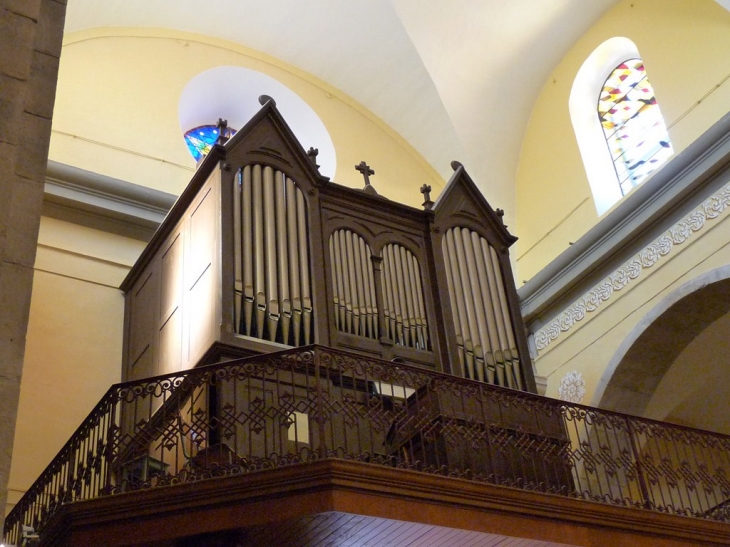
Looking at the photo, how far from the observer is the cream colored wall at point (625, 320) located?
10773mm

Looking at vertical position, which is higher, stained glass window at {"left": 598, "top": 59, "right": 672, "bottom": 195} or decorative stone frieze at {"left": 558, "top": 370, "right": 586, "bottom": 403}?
stained glass window at {"left": 598, "top": 59, "right": 672, "bottom": 195}

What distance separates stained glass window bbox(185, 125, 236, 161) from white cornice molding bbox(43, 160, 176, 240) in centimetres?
160

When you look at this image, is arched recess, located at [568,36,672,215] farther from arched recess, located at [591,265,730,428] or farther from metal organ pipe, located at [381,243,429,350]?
metal organ pipe, located at [381,243,429,350]

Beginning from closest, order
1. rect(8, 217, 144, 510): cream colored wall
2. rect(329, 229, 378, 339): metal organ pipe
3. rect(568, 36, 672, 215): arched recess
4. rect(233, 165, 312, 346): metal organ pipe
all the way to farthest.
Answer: rect(233, 165, 312, 346): metal organ pipe → rect(329, 229, 378, 339): metal organ pipe → rect(8, 217, 144, 510): cream colored wall → rect(568, 36, 672, 215): arched recess

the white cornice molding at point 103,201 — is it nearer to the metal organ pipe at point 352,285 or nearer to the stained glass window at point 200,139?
the stained glass window at point 200,139

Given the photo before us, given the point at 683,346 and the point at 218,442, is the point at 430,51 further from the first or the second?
the point at 218,442

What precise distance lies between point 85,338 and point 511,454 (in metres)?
4.69

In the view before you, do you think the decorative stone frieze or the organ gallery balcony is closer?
the organ gallery balcony

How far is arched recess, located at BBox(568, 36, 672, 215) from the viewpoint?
12805 mm

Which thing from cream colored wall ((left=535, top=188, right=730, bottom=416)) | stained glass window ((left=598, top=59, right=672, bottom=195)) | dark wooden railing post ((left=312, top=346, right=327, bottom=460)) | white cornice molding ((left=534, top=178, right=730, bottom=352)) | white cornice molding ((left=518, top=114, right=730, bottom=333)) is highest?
stained glass window ((left=598, top=59, right=672, bottom=195))

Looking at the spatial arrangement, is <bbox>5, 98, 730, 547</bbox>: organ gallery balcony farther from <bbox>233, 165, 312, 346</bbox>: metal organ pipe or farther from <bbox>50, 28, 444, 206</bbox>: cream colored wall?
<bbox>50, 28, 444, 206</bbox>: cream colored wall

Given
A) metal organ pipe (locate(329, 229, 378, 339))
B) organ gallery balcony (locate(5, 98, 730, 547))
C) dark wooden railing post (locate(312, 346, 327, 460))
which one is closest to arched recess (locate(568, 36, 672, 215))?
organ gallery balcony (locate(5, 98, 730, 547))

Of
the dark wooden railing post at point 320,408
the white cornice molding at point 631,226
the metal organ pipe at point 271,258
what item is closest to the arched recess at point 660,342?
the white cornice molding at point 631,226

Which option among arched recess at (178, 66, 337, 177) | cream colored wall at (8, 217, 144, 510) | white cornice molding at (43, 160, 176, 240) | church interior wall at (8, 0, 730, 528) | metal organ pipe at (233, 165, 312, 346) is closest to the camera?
metal organ pipe at (233, 165, 312, 346)
